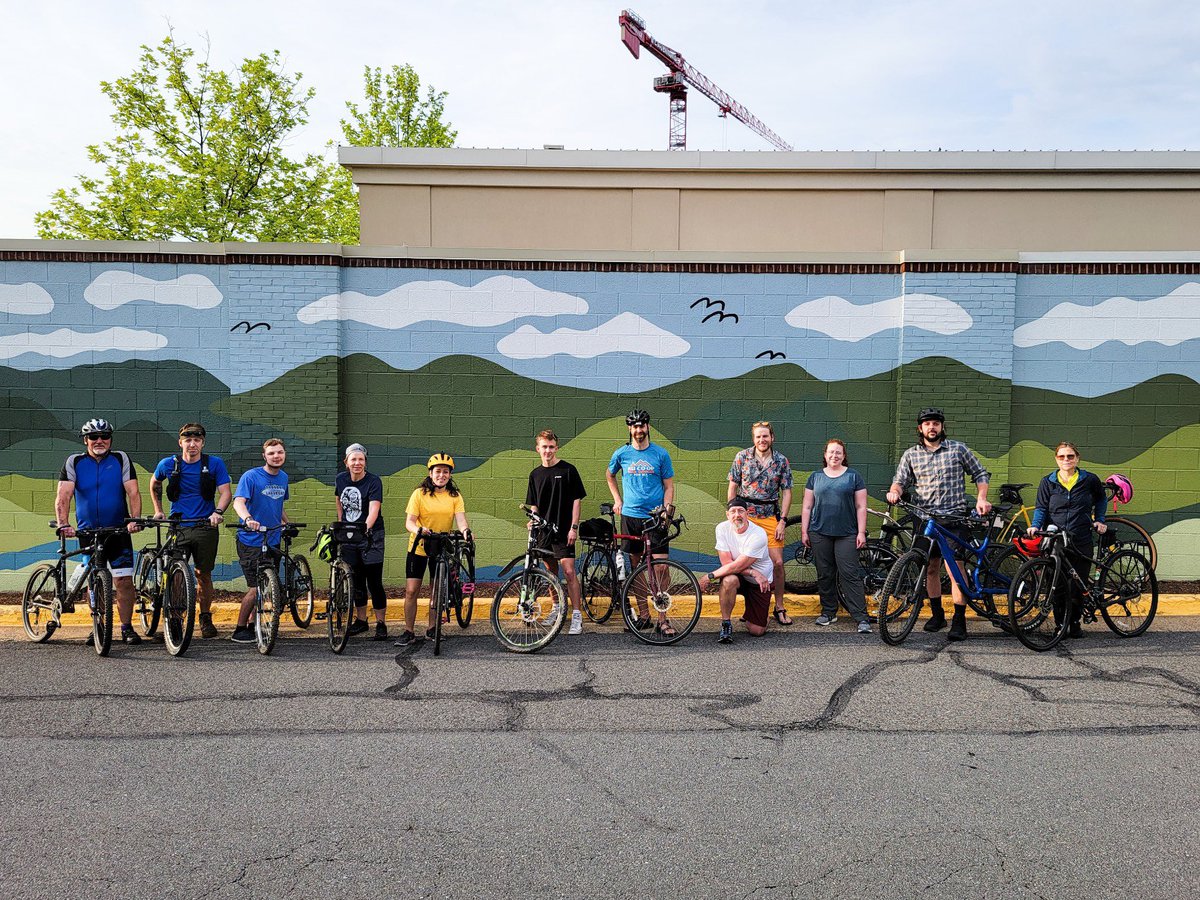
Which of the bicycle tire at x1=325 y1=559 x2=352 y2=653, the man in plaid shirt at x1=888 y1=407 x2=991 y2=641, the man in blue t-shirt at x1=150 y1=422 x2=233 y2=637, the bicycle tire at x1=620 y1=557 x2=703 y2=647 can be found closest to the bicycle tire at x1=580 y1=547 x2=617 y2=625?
the bicycle tire at x1=620 y1=557 x2=703 y2=647

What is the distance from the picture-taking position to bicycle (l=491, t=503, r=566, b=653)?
743 cm

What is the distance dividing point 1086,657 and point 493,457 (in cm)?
600

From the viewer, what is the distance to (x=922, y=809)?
14.2 ft

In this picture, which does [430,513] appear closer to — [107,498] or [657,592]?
[657,592]

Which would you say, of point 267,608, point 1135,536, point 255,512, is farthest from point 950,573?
point 255,512

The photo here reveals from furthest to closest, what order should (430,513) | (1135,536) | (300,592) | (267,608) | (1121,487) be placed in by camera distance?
(1135,536) → (1121,487) → (300,592) → (430,513) → (267,608)

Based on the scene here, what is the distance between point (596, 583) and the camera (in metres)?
8.59

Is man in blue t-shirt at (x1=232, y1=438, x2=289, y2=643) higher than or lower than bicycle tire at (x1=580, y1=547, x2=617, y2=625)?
higher

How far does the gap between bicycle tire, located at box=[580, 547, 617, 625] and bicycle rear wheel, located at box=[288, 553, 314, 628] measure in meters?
2.51

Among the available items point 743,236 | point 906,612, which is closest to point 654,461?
point 906,612

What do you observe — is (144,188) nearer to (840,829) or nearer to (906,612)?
(906,612)

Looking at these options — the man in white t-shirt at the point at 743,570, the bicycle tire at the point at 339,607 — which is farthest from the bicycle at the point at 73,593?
the man in white t-shirt at the point at 743,570

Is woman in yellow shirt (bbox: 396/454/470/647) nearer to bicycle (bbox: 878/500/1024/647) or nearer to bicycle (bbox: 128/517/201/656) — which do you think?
bicycle (bbox: 128/517/201/656)

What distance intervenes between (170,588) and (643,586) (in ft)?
12.6
